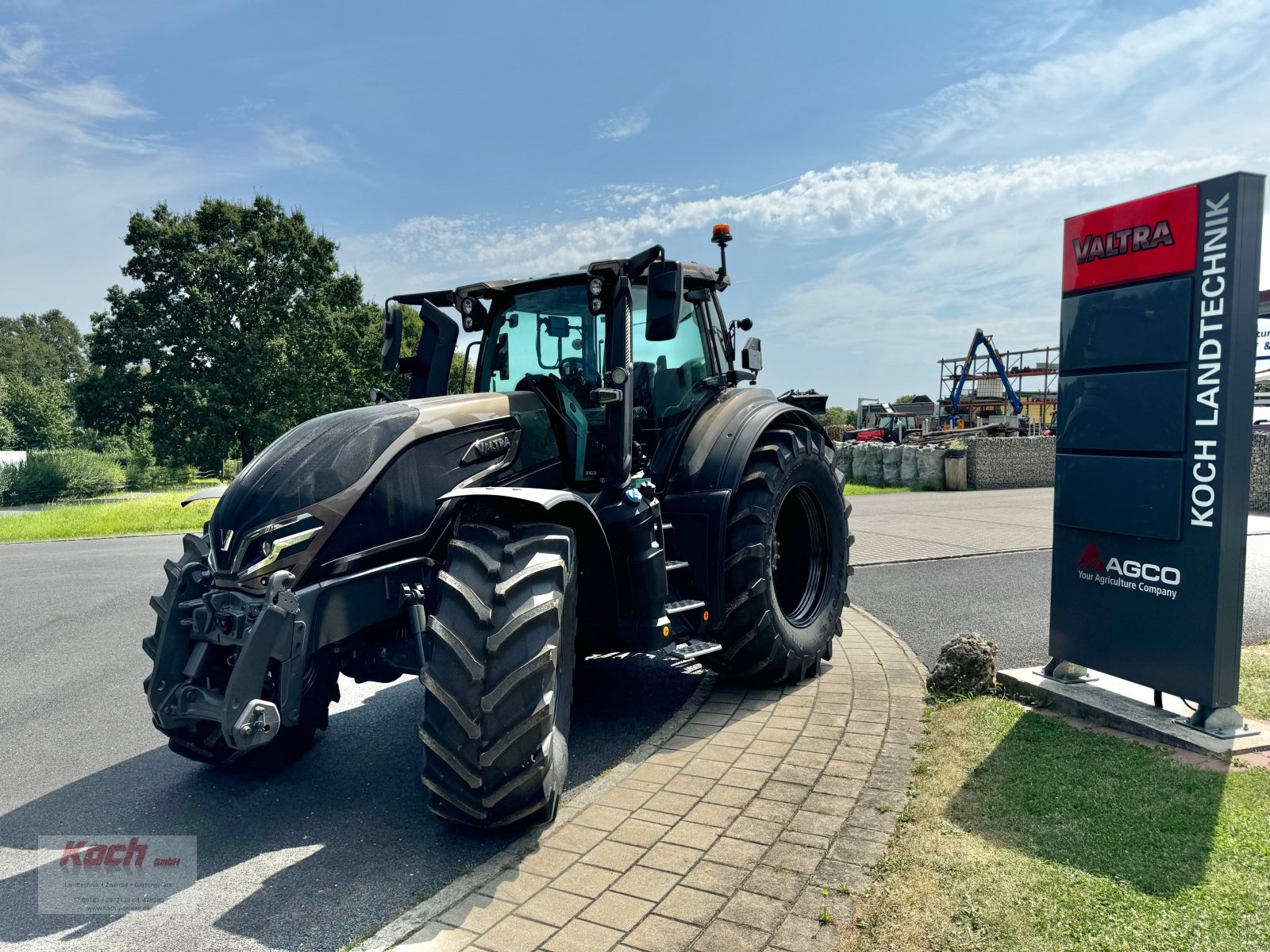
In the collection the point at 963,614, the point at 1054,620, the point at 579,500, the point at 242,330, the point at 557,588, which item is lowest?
the point at 963,614

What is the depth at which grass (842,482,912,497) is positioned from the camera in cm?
2209

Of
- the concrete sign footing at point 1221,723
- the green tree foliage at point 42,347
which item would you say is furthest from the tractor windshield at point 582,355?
the green tree foliage at point 42,347

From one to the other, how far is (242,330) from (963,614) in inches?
1264

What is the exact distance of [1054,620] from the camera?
4930 millimetres

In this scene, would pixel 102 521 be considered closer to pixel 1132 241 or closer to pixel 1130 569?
pixel 1130 569

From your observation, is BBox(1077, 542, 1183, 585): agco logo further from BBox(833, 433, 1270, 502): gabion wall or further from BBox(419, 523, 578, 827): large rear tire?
BBox(833, 433, 1270, 502): gabion wall

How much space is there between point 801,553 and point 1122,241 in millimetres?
2825

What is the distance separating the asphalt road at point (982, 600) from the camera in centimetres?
656

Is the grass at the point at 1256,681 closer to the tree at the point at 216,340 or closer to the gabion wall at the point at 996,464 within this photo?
the gabion wall at the point at 996,464

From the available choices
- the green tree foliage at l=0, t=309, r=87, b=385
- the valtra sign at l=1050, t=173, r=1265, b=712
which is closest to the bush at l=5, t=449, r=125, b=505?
the valtra sign at l=1050, t=173, r=1265, b=712

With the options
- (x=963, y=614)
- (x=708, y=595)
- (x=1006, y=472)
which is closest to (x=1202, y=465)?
(x=708, y=595)

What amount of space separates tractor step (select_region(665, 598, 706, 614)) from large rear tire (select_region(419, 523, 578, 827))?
1.21 meters

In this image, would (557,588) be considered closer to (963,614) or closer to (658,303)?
(658,303)

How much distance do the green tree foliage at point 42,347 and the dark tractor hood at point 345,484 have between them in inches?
2953
